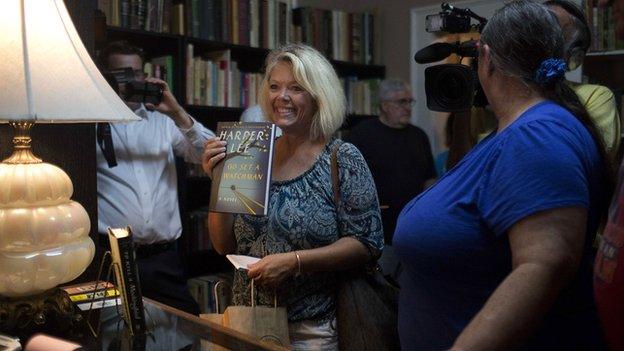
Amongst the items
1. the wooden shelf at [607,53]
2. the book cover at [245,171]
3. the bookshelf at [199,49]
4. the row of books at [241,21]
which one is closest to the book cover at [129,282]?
the book cover at [245,171]

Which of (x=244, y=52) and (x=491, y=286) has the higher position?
(x=244, y=52)

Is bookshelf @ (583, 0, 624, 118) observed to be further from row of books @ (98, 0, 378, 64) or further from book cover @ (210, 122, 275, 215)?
book cover @ (210, 122, 275, 215)

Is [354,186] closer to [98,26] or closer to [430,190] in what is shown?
[430,190]

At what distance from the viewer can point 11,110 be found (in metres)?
1.06

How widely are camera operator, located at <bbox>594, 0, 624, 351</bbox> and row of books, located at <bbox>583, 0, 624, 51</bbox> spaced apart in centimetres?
249

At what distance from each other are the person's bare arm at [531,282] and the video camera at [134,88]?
5.60ft

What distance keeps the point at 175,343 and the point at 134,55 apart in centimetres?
174

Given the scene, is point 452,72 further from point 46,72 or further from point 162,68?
point 162,68

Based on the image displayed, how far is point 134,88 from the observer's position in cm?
236

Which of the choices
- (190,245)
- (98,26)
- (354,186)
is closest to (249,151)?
(354,186)

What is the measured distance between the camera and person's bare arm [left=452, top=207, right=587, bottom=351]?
85 centimetres

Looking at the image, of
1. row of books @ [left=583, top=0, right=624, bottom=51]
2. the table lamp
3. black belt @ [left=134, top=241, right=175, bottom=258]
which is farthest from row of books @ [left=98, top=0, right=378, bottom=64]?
the table lamp

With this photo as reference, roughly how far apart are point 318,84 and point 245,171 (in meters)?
0.34

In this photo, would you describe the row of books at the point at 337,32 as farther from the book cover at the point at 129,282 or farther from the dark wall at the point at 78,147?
the book cover at the point at 129,282
